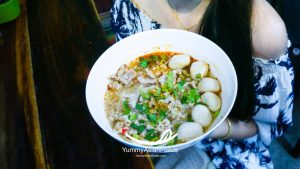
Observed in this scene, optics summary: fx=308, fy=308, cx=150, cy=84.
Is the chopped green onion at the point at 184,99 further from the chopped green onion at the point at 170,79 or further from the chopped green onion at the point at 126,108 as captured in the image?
the chopped green onion at the point at 126,108

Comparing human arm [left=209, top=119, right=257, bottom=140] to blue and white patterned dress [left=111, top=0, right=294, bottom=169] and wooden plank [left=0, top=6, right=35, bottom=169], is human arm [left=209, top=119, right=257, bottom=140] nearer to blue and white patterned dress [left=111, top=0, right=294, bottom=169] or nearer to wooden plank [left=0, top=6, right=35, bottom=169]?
blue and white patterned dress [left=111, top=0, right=294, bottom=169]

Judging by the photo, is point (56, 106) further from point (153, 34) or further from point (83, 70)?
point (153, 34)

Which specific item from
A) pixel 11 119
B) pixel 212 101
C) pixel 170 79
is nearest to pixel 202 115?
pixel 212 101

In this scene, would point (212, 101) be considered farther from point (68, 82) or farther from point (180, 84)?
point (68, 82)

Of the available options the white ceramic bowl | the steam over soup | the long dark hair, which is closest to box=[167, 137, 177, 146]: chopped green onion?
the steam over soup

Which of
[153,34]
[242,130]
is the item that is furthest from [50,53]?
[242,130]

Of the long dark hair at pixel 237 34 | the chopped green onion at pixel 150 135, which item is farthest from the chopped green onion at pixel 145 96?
the long dark hair at pixel 237 34
